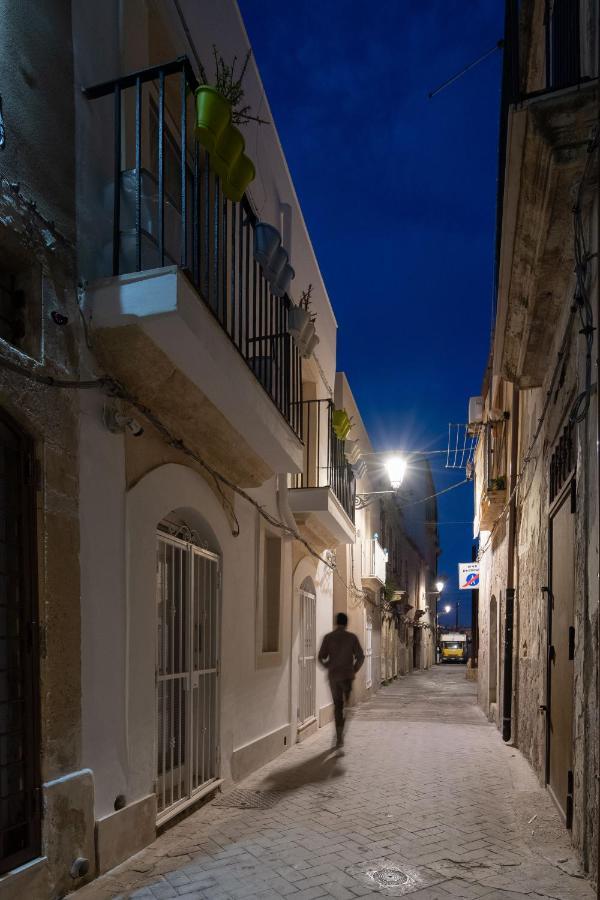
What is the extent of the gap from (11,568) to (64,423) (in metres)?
0.90

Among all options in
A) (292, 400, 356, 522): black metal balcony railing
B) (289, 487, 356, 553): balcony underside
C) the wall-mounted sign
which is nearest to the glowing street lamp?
(292, 400, 356, 522): black metal balcony railing

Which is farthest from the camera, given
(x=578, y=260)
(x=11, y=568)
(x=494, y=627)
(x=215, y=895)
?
(x=494, y=627)

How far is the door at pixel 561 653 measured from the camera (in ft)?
17.6

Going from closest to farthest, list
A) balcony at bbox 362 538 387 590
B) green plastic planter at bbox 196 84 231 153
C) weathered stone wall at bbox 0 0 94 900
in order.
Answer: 1. weathered stone wall at bbox 0 0 94 900
2. green plastic planter at bbox 196 84 231 153
3. balcony at bbox 362 538 387 590

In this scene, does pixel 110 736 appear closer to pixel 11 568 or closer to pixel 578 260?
pixel 11 568

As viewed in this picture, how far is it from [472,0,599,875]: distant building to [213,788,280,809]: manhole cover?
8.22 ft

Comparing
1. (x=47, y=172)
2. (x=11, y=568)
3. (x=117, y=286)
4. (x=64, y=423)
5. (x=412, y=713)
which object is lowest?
(x=412, y=713)

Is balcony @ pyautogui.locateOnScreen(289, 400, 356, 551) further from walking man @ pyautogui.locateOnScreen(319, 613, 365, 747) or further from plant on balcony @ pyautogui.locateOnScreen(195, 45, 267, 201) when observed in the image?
plant on balcony @ pyautogui.locateOnScreen(195, 45, 267, 201)

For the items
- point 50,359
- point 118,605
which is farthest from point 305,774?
point 50,359

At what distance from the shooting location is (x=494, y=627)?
14.0 meters

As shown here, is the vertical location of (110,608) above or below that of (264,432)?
below

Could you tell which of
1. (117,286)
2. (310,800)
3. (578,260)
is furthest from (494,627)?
(117,286)

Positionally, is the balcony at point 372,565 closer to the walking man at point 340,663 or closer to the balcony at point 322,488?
the balcony at point 322,488

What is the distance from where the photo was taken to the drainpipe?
10.2 metres
